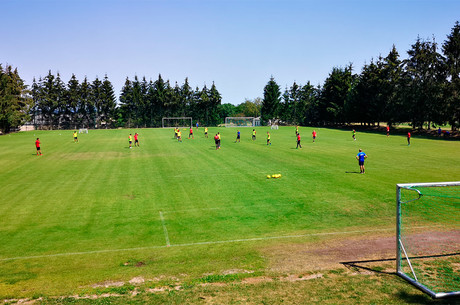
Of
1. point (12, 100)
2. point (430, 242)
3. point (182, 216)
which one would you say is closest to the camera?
point (430, 242)

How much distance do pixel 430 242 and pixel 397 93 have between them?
→ 66253mm

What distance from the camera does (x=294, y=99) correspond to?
395ft

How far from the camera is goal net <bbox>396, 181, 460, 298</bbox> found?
986 centimetres

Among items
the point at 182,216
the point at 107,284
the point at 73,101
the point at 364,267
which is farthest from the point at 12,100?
the point at 364,267

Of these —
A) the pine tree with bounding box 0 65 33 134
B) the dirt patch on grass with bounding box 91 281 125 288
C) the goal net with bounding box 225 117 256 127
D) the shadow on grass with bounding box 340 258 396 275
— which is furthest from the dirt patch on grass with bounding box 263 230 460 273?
the goal net with bounding box 225 117 256 127

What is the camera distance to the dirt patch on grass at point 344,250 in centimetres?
1136

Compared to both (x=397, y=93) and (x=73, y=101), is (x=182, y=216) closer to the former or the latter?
(x=397, y=93)

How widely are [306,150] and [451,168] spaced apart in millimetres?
16377

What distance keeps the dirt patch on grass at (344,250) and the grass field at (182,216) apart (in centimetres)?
12

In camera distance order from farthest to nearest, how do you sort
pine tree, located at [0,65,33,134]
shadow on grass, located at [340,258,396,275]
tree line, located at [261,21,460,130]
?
pine tree, located at [0,65,33,134], tree line, located at [261,21,460,130], shadow on grass, located at [340,258,396,275]

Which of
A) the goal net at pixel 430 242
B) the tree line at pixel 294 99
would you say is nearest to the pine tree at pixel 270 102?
the tree line at pixel 294 99

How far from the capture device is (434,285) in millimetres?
9578

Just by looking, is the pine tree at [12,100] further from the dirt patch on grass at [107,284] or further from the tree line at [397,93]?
the dirt patch on grass at [107,284]

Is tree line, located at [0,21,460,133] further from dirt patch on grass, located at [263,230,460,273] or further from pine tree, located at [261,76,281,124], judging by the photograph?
dirt patch on grass, located at [263,230,460,273]
